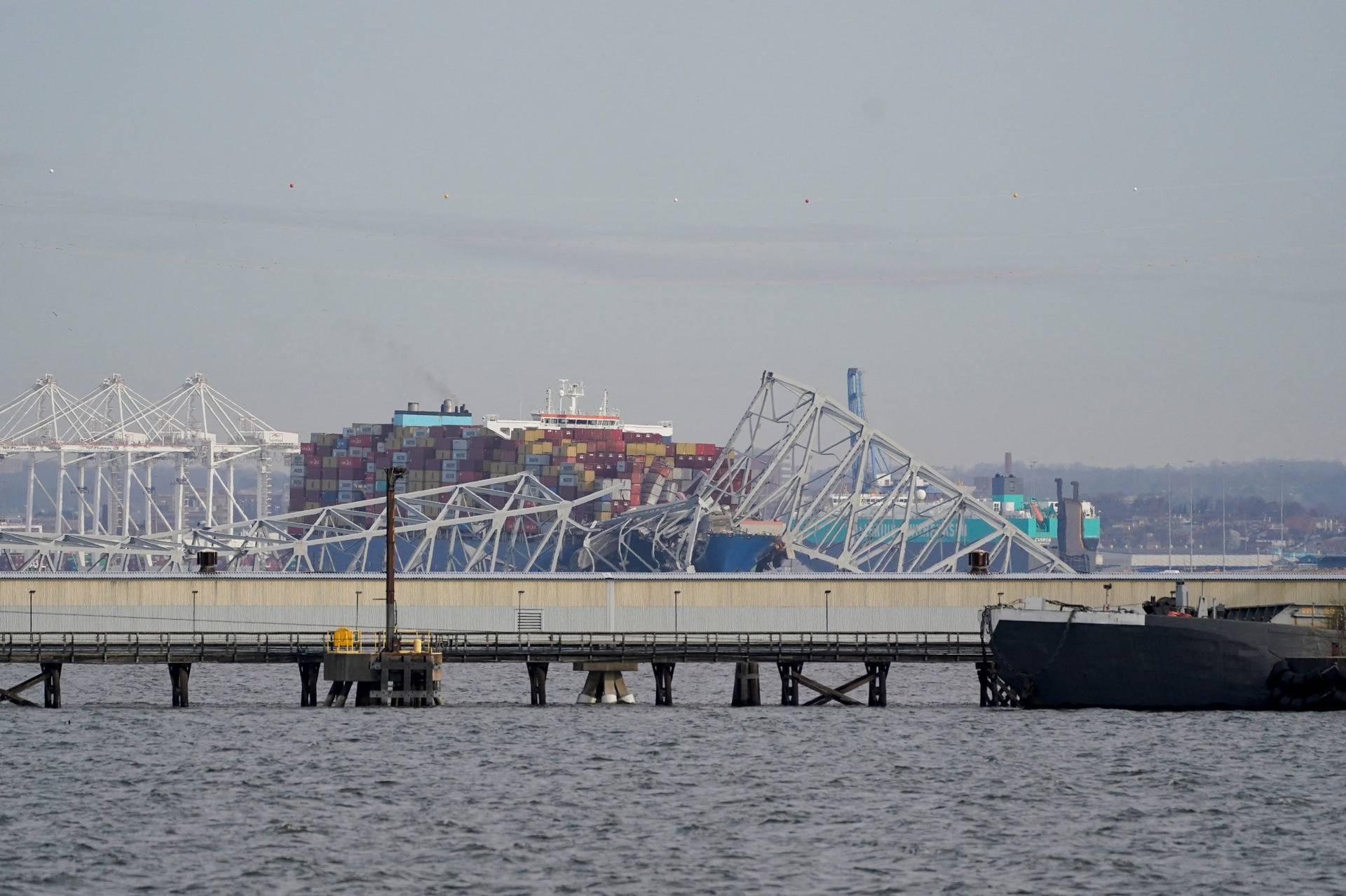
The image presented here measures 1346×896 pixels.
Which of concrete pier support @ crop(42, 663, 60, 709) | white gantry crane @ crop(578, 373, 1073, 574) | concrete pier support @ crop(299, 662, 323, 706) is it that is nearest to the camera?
concrete pier support @ crop(42, 663, 60, 709)

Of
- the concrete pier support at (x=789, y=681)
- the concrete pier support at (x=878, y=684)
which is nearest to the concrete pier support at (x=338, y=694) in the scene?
the concrete pier support at (x=789, y=681)

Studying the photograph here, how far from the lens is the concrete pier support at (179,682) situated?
229 ft

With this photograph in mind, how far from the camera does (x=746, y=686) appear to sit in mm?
71812

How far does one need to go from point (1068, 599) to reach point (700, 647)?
100 ft

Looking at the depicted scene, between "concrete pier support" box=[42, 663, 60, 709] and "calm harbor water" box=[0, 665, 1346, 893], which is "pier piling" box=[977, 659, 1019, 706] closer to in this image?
"calm harbor water" box=[0, 665, 1346, 893]

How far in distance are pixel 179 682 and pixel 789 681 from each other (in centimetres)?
2320

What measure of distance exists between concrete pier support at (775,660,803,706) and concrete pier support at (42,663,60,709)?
1052 inches

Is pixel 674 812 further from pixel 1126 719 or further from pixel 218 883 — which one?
pixel 1126 719

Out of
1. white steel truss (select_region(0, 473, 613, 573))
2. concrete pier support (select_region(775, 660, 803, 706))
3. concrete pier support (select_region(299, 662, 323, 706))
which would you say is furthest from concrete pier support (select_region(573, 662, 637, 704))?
white steel truss (select_region(0, 473, 613, 573))

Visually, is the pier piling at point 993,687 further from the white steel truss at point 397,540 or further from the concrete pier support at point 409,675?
the white steel truss at point 397,540

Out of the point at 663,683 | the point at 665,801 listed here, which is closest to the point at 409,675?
the point at 663,683

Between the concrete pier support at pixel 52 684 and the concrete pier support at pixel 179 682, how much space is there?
13.2 feet

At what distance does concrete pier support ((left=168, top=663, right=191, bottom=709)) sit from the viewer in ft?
229

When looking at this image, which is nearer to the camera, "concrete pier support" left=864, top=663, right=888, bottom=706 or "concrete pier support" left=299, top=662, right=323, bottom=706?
"concrete pier support" left=299, top=662, right=323, bottom=706
